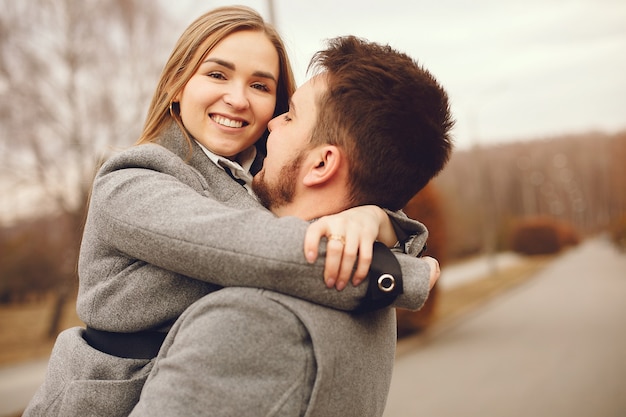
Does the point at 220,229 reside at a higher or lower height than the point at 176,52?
lower

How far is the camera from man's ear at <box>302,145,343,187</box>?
6.34 ft

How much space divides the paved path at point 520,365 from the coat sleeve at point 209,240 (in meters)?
7.25

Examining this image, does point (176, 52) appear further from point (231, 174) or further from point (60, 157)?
point (60, 157)

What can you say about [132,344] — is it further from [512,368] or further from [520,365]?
[520,365]

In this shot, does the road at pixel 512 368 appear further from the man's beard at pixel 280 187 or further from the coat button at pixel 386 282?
the coat button at pixel 386 282

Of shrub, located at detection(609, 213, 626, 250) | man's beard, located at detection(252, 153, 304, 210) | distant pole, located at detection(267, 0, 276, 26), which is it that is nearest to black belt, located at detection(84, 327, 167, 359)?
man's beard, located at detection(252, 153, 304, 210)

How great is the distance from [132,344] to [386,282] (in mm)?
733

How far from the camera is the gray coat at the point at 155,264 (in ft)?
5.32

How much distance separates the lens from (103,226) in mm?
1817

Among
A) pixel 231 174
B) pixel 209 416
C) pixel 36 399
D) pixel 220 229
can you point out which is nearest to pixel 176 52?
pixel 231 174

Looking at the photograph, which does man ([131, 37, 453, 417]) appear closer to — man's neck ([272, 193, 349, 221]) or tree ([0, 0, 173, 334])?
man's neck ([272, 193, 349, 221])

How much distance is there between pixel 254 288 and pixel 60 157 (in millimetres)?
14452

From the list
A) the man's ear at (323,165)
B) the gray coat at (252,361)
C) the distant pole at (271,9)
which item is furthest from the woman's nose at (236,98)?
the distant pole at (271,9)

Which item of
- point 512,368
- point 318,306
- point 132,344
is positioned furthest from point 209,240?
point 512,368
